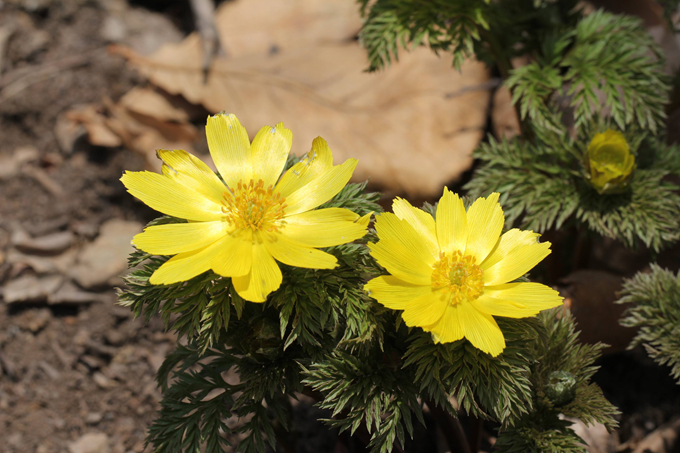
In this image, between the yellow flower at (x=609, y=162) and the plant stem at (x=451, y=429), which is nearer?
the plant stem at (x=451, y=429)

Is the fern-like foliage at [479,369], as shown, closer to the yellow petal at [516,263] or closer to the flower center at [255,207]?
the yellow petal at [516,263]

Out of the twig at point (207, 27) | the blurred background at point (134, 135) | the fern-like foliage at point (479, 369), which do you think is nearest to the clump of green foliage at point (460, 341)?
the fern-like foliage at point (479, 369)

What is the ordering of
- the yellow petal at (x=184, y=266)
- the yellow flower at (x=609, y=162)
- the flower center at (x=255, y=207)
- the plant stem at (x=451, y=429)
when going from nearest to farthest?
the yellow petal at (x=184, y=266)
the flower center at (x=255, y=207)
the plant stem at (x=451, y=429)
the yellow flower at (x=609, y=162)

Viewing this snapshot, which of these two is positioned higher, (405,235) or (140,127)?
(405,235)

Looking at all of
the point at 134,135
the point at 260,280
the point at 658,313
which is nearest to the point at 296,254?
the point at 260,280

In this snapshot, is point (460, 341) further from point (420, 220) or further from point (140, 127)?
point (140, 127)

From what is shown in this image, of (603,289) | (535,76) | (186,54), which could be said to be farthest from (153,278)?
(186,54)

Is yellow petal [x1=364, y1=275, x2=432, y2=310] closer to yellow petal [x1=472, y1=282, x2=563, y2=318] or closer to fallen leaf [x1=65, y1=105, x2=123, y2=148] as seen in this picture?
yellow petal [x1=472, y1=282, x2=563, y2=318]
